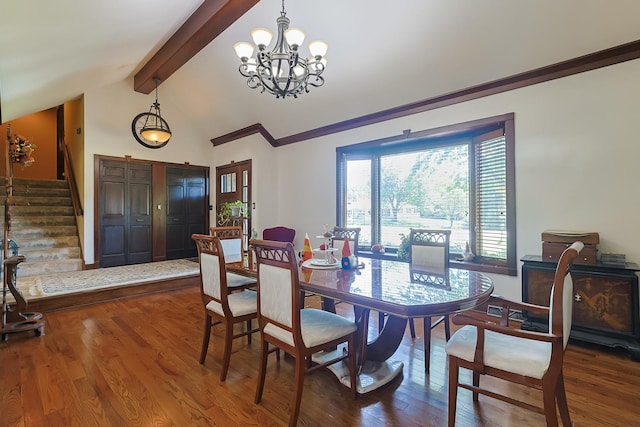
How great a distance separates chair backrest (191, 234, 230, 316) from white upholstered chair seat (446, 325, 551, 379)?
5.03 feet

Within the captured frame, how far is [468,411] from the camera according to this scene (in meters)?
1.89

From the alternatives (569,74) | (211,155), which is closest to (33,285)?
(211,155)

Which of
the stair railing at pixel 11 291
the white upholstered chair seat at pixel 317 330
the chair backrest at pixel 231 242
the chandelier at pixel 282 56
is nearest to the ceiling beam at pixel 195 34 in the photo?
the chandelier at pixel 282 56

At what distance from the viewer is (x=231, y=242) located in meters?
3.45

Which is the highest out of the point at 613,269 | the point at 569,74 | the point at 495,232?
the point at 569,74

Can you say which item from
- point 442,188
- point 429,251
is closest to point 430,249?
point 429,251

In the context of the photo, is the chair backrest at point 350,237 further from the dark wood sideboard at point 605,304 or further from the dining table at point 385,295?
the dark wood sideboard at point 605,304

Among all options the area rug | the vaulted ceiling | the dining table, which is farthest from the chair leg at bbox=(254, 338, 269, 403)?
→ the area rug

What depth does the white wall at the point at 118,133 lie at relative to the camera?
18.4 feet

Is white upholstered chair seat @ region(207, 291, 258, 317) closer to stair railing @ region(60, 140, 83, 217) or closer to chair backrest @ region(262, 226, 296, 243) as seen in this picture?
chair backrest @ region(262, 226, 296, 243)

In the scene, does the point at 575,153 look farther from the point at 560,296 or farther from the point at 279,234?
the point at 279,234

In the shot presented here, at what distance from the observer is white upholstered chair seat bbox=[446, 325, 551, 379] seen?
1496 mm

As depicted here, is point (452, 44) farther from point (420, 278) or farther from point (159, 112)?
point (159, 112)

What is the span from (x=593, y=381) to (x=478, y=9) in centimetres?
311
